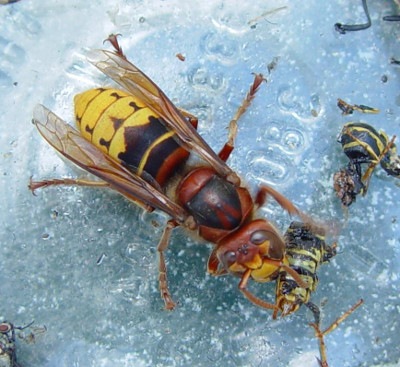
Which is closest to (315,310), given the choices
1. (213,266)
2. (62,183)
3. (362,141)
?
(213,266)

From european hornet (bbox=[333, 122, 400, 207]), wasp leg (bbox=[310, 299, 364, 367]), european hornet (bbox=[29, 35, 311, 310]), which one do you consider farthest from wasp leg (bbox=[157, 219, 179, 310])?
european hornet (bbox=[333, 122, 400, 207])

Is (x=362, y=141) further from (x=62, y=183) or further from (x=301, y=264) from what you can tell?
(x=62, y=183)

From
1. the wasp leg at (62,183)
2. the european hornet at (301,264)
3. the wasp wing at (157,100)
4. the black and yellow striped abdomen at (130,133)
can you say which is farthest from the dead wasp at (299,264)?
the wasp leg at (62,183)

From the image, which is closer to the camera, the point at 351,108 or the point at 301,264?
the point at 301,264

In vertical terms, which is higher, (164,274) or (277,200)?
(277,200)

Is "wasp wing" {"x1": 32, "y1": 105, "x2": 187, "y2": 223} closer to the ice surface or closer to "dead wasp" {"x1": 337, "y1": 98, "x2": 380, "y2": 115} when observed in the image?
the ice surface

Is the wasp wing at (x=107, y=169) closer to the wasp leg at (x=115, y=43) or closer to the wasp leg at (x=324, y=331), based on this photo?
the wasp leg at (x=115, y=43)

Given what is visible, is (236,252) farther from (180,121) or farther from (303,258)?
(180,121)
